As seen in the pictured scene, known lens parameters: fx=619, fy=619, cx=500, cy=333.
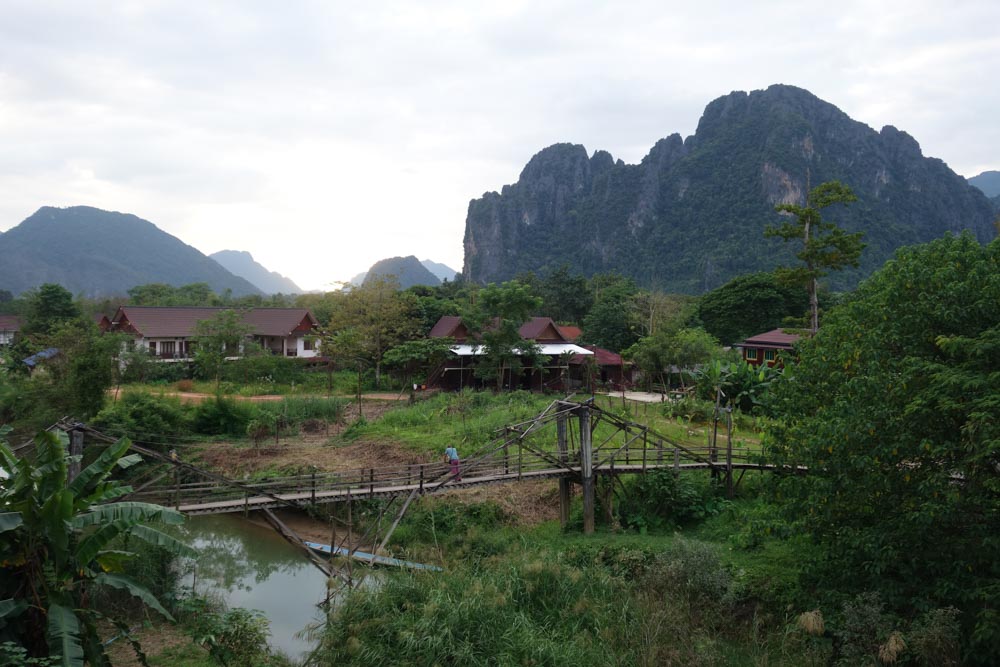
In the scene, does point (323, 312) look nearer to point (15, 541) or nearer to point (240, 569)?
point (240, 569)

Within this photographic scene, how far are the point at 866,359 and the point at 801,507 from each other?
2.53 m

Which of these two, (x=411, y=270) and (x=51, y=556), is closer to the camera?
(x=51, y=556)

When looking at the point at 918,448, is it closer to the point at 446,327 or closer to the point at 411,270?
the point at 446,327

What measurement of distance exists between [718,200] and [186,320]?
280 ft

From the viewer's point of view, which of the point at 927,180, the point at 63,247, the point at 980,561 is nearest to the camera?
the point at 980,561

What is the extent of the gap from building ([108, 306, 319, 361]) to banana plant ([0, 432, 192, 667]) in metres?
27.1

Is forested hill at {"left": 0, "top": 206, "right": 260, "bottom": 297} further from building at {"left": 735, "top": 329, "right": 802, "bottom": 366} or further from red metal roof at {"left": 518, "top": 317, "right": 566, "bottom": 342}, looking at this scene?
building at {"left": 735, "top": 329, "right": 802, "bottom": 366}

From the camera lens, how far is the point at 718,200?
100 m

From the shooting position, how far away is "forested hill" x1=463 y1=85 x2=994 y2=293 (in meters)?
90.2

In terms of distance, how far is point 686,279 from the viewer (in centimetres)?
9031

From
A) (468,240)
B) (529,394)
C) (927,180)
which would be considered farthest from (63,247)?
(927,180)

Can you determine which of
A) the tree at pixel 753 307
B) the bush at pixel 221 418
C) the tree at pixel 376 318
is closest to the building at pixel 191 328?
the tree at pixel 376 318

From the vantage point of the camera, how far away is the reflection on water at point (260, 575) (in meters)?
12.7

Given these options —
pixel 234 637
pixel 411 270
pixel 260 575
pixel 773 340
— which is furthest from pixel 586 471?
pixel 411 270
